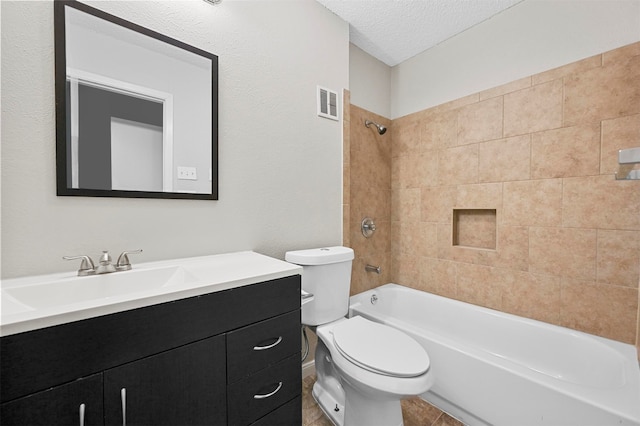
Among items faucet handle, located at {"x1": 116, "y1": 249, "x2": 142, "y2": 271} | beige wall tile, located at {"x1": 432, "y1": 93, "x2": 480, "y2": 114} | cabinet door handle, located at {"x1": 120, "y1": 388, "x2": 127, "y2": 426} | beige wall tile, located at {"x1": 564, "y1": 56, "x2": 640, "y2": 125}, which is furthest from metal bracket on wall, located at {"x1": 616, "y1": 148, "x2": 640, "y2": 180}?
faucet handle, located at {"x1": 116, "y1": 249, "x2": 142, "y2": 271}

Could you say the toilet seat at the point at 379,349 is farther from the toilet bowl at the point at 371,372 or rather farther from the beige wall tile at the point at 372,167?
the beige wall tile at the point at 372,167

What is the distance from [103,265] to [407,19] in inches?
91.5

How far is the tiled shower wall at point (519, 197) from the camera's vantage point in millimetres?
1431

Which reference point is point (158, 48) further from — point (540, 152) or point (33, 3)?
point (540, 152)

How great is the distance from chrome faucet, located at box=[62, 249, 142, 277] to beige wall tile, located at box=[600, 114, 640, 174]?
2459 mm

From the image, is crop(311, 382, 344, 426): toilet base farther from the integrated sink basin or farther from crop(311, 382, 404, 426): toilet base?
the integrated sink basin

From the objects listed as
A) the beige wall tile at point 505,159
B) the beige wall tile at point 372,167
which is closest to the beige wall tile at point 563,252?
the beige wall tile at point 505,159

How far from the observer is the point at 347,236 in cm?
196

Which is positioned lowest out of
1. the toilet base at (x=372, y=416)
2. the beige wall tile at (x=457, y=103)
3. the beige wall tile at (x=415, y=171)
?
the toilet base at (x=372, y=416)

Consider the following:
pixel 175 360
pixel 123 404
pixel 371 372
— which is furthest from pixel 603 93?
pixel 123 404

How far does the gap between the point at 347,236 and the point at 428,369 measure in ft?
3.37

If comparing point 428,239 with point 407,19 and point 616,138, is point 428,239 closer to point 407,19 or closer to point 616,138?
point 616,138

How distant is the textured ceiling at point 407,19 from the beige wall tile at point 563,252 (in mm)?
1563

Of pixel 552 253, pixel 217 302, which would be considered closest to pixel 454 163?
pixel 552 253
